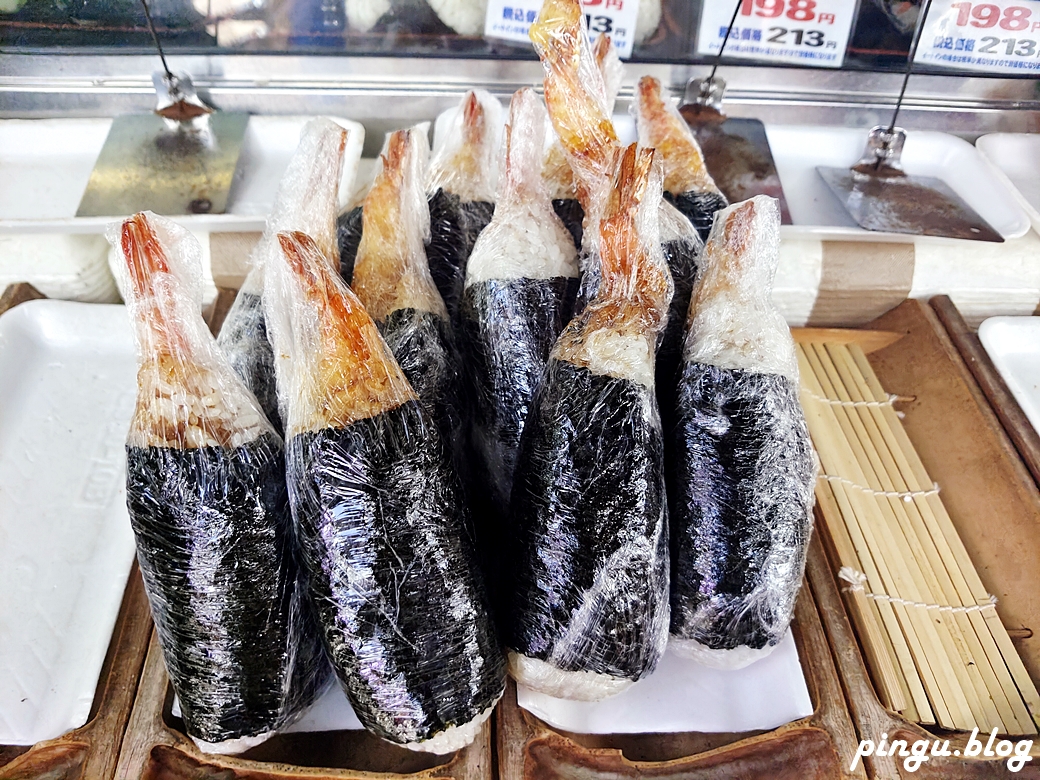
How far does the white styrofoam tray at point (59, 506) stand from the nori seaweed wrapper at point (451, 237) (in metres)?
0.74

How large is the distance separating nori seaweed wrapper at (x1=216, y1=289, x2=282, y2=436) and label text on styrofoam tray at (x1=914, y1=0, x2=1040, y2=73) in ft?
5.43

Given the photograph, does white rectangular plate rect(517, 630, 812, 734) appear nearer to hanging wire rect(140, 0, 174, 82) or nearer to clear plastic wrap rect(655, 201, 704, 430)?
clear plastic wrap rect(655, 201, 704, 430)

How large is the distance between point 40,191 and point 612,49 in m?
1.40

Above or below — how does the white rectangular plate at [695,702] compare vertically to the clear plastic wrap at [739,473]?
below

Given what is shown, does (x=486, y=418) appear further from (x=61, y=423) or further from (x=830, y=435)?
(x=61, y=423)

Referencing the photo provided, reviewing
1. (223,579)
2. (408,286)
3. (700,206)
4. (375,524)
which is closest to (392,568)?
(375,524)

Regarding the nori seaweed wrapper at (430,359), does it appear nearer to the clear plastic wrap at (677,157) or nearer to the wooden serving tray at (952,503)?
the clear plastic wrap at (677,157)

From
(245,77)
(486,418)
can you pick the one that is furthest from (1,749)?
(245,77)

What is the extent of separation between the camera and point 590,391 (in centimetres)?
84

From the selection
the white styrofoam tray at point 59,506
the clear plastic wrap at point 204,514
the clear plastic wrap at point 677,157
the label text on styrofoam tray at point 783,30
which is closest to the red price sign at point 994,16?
the label text on styrofoam tray at point 783,30

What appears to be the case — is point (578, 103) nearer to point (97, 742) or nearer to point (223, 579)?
point (223, 579)

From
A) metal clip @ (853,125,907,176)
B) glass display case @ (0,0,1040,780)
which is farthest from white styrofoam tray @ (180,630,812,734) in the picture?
metal clip @ (853,125,907,176)

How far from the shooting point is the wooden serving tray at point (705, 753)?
3.12 feet

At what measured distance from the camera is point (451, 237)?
1.22 m
